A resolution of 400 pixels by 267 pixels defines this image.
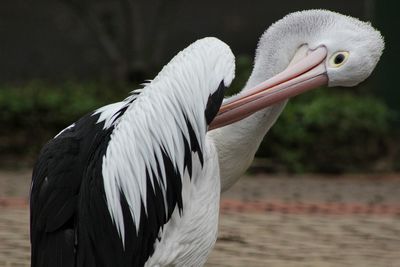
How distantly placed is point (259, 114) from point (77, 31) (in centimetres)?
1283

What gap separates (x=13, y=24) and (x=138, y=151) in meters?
13.7

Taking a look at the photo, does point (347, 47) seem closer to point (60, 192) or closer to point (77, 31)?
point (60, 192)

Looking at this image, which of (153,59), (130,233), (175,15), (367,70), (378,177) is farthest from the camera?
(175,15)

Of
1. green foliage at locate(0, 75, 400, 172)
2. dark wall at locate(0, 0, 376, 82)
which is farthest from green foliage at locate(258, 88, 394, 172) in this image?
dark wall at locate(0, 0, 376, 82)

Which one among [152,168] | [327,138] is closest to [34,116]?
[327,138]

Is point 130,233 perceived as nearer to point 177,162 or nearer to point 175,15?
point 177,162

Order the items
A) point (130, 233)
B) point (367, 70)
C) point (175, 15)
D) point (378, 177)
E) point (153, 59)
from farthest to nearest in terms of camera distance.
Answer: point (175, 15)
point (153, 59)
point (378, 177)
point (367, 70)
point (130, 233)

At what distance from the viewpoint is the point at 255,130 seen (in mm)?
4812

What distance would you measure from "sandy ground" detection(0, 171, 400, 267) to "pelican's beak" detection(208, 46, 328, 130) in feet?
6.41

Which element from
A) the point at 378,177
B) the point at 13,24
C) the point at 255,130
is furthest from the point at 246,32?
the point at 255,130

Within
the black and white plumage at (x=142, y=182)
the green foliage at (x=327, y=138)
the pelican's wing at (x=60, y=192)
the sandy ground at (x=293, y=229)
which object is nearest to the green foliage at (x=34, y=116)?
the sandy ground at (x=293, y=229)

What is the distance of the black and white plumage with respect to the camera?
4.05 meters

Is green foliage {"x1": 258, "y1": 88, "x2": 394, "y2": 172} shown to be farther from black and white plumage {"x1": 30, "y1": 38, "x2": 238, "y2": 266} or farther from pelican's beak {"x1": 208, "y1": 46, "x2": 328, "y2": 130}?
black and white plumage {"x1": 30, "y1": 38, "x2": 238, "y2": 266}

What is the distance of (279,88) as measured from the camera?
4633 millimetres
